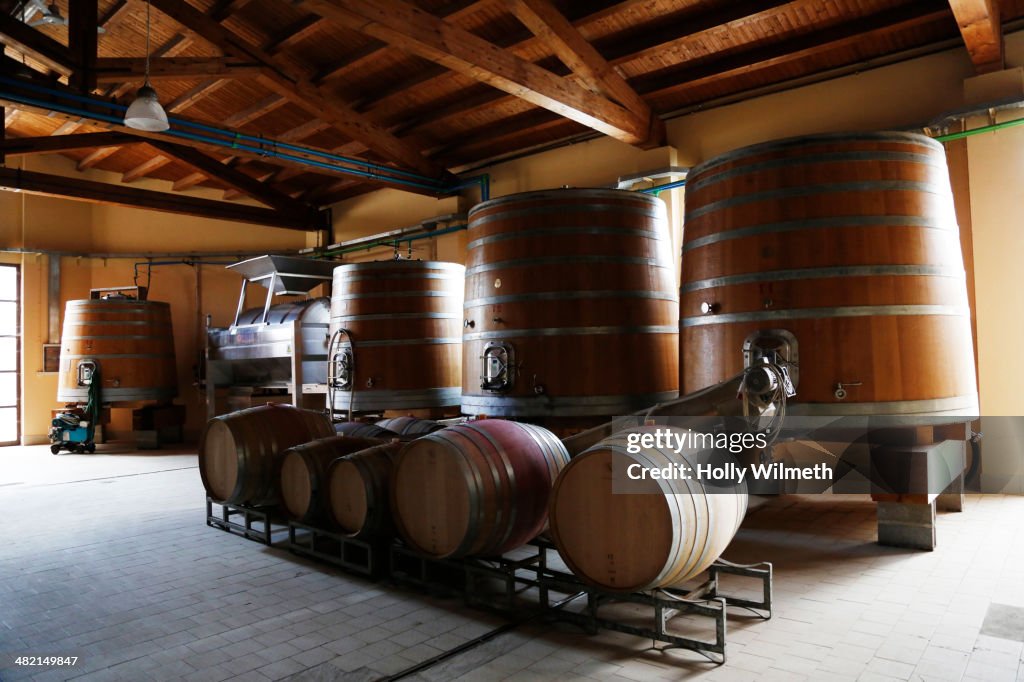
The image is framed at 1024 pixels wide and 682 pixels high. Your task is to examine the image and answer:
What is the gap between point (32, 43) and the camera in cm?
706

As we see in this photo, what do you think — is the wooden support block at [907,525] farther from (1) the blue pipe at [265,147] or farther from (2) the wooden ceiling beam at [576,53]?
(1) the blue pipe at [265,147]

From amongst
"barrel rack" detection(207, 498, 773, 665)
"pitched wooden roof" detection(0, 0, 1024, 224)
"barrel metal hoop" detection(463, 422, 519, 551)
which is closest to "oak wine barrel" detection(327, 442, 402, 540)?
"barrel rack" detection(207, 498, 773, 665)

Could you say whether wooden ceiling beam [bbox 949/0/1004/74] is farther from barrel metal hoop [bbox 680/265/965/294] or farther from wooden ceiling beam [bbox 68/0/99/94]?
wooden ceiling beam [bbox 68/0/99/94]

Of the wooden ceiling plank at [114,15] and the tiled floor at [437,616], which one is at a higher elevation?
the wooden ceiling plank at [114,15]

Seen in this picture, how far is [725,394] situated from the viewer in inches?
151

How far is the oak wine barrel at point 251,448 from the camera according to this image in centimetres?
543

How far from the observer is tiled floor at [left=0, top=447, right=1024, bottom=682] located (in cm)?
294

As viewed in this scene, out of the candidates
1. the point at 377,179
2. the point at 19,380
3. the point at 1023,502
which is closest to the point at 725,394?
the point at 1023,502

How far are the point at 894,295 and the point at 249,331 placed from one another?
950 centimetres

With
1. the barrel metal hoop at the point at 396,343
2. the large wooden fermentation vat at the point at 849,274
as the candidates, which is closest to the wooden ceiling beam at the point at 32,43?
the barrel metal hoop at the point at 396,343

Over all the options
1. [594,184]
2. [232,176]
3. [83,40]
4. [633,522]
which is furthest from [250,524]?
[232,176]

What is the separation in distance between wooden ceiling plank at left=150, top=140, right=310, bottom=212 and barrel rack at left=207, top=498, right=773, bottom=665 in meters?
8.72

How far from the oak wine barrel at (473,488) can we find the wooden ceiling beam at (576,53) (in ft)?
14.4

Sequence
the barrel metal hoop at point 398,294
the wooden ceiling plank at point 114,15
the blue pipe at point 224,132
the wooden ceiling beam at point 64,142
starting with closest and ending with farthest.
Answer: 1. the blue pipe at point 224,132
2. the barrel metal hoop at point 398,294
3. the wooden ceiling plank at point 114,15
4. the wooden ceiling beam at point 64,142
